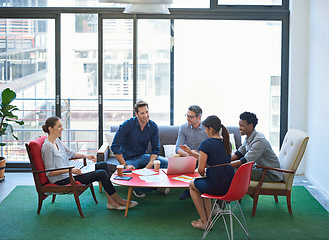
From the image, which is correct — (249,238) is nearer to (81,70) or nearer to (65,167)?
(65,167)

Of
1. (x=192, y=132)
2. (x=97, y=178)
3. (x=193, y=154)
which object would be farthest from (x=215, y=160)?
(x=192, y=132)

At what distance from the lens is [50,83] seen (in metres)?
7.03

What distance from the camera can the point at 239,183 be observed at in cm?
390

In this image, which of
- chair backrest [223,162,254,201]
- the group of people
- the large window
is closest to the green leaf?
the large window

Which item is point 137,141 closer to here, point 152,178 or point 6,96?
point 152,178

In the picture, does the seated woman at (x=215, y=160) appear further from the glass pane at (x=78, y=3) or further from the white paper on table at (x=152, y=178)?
the glass pane at (x=78, y=3)

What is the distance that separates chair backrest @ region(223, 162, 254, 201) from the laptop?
101 centimetres

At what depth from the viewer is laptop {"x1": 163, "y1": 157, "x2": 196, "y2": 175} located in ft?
15.9

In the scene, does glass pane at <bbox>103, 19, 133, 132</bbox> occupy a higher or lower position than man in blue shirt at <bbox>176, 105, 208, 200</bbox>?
higher

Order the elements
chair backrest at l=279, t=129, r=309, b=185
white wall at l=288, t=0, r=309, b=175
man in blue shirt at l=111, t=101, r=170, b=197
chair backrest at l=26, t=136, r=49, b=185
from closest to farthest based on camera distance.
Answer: chair backrest at l=26, t=136, r=49, b=185 < chair backrest at l=279, t=129, r=309, b=185 < man in blue shirt at l=111, t=101, r=170, b=197 < white wall at l=288, t=0, r=309, b=175

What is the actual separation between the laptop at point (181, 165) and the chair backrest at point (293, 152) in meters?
1.01

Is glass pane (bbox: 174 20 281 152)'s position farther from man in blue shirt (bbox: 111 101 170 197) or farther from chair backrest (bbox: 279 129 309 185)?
chair backrest (bbox: 279 129 309 185)

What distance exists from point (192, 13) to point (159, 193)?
2.74 m

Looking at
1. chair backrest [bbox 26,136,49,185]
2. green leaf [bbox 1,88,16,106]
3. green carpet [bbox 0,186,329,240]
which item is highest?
green leaf [bbox 1,88,16,106]
